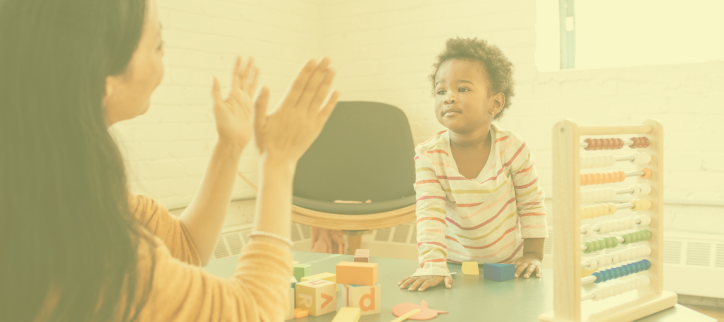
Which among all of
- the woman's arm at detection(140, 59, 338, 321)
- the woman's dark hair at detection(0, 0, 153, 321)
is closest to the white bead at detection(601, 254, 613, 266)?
the woman's arm at detection(140, 59, 338, 321)

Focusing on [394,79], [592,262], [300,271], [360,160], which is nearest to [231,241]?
[360,160]

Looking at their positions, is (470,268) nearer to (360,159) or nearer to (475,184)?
(475,184)

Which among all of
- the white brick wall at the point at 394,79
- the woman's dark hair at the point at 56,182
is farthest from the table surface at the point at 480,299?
the white brick wall at the point at 394,79

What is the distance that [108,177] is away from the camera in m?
0.57

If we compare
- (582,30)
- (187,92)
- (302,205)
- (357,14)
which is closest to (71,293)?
(302,205)

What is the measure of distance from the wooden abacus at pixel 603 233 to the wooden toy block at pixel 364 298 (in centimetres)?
28

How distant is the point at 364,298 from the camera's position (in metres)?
0.92

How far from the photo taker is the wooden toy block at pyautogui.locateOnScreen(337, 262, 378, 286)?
0.94 metres

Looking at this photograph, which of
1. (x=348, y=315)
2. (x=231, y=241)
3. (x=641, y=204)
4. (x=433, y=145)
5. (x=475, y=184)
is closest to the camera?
(x=348, y=315)

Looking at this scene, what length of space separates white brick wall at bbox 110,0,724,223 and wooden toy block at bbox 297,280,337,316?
1565 millimetres

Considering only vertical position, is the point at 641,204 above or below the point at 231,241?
above

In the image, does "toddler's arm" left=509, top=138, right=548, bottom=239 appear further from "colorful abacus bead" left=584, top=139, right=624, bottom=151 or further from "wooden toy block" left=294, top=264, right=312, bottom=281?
"wooden toy block" left=294, top=264, right=312, bottom=281

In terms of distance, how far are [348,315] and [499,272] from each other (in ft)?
1.28

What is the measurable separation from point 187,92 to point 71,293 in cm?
249
